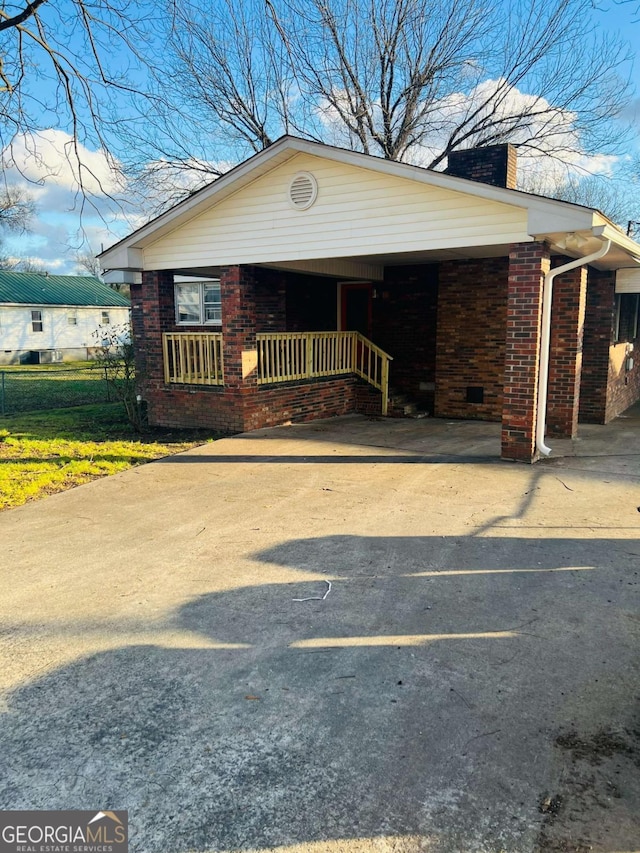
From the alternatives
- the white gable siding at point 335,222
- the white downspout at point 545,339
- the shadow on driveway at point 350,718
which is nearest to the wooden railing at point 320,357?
the white gable siding at point 335,222

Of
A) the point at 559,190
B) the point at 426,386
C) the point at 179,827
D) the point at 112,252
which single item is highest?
the point at 559,190

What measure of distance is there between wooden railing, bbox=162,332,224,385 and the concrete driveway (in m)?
4.48

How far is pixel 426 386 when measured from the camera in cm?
1349

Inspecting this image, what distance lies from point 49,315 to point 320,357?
2433 centimetres

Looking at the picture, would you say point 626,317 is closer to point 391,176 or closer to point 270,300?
point 391,176

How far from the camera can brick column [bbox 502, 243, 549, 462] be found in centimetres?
816

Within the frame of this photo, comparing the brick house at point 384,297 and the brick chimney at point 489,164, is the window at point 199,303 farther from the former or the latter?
the brick chimney at point 489,164

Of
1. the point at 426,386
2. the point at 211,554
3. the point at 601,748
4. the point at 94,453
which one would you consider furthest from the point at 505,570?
the point at 426,386

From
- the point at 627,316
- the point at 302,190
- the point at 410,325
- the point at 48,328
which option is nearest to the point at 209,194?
the point at 302,190

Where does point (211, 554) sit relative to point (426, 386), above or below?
below

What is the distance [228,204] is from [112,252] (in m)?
2.44

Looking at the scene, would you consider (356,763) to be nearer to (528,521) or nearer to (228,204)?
(528,521)

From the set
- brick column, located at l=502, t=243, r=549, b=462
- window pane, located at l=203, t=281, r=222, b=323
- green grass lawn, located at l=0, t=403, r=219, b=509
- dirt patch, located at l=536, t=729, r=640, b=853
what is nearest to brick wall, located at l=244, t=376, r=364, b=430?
green grass lawn, located at l=0, t=403, r=219, b=509

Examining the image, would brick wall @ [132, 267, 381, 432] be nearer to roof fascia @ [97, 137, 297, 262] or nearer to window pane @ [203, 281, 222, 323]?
roof fascia @ [97, 137, 297, 262]
